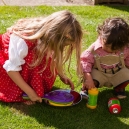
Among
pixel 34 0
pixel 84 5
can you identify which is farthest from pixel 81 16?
pixel 34 0

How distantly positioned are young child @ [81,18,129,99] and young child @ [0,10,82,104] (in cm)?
22

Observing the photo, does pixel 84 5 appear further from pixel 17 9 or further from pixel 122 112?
pixel 122 112

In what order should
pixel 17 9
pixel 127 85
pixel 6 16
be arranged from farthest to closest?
pixel 17 9, pixel 6 16, pixel 127 85

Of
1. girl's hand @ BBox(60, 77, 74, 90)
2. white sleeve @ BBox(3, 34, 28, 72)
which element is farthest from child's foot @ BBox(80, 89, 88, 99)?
white sleeve @ BBox(3, 34, 28, 72)

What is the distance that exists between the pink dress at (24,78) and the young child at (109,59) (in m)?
0.33

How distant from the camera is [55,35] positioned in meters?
2.29

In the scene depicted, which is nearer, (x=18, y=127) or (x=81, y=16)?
(x=18, y=127)

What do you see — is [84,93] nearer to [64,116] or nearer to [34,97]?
[64,116]

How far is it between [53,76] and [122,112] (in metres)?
0.63

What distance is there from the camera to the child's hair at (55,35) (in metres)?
2.29

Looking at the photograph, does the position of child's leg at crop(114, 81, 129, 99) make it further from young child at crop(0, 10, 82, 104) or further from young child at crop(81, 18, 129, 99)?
young child at crop(0, 10, 82, 104)

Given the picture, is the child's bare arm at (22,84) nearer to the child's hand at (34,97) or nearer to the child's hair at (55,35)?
the child's hand at (34,97)

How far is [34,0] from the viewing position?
5.29 metres

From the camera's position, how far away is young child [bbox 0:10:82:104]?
2305mm
